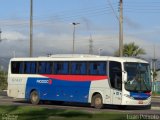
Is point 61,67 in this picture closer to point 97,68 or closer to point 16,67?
point 97,68

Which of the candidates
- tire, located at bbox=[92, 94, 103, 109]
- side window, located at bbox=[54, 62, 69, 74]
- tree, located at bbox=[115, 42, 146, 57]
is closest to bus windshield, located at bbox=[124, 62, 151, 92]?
tire, located at bbox=[92, 94, 103, 109]

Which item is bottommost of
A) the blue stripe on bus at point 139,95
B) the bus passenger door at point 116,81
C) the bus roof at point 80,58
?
the blue stripe on bus at point 139,95

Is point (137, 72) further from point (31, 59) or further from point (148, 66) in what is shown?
point (31, 59)

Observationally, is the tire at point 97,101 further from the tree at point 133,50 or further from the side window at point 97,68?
the tree at point 133,50

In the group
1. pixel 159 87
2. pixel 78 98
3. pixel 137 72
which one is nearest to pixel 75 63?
pixel 78 98

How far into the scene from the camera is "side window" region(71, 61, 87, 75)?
109 feet

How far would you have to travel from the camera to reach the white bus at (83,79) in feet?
103

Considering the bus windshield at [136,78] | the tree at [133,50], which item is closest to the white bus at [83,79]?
the bus windshield at [136,78]

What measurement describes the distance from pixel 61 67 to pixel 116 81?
4770 mm

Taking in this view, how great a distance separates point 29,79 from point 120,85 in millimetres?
7942

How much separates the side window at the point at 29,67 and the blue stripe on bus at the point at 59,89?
1.78ft

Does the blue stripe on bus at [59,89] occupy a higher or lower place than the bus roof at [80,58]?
lower

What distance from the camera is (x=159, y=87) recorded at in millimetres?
69688

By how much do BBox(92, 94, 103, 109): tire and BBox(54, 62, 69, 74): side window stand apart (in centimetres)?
271
